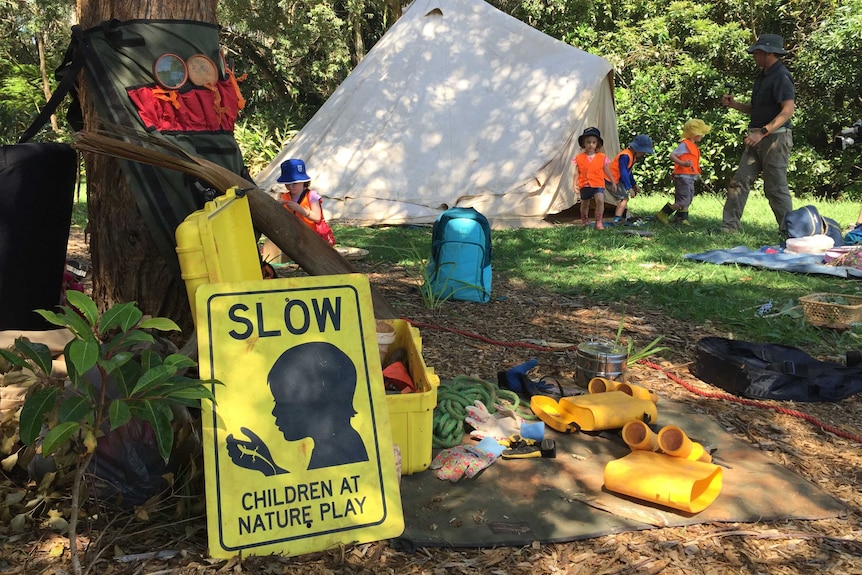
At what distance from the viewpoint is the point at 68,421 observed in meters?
1.78

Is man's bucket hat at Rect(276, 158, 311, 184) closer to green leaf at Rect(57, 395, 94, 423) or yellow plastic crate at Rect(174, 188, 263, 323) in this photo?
yellow plastic crate at Rect(174, 188, 263, 323)

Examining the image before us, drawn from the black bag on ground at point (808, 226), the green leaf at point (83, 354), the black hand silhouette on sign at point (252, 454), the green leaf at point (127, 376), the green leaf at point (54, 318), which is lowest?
the black hand silhouette on sign at point (252, 454)

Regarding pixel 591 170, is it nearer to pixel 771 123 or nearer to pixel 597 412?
pixel 771 123

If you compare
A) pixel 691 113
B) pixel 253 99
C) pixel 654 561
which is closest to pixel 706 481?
pixel 654 561

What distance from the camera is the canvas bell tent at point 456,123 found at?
948 centimetres

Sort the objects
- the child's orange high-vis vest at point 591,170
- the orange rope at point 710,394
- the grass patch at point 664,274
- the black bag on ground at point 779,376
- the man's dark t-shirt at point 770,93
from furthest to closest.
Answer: the child's orange high-vis vest at point 591,170 < the man's dark t-shirt at point 770,93 < the grass patch at point 664,274 < the black bag on ground at point 779,376 < the orange rope at point 710,394

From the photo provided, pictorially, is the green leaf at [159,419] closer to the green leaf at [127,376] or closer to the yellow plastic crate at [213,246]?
the green leaf at [127,376]

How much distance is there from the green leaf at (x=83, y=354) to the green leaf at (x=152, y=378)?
12 centimetres

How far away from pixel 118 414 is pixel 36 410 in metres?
0.23

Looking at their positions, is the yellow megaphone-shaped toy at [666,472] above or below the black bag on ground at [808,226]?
below

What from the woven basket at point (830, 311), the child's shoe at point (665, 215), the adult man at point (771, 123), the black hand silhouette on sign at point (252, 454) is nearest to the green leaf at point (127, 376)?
the black hand silhouette on sign at point (252, 454)

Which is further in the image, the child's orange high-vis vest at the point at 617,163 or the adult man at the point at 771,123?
the child's orange high-vis vest at the point at 617,163

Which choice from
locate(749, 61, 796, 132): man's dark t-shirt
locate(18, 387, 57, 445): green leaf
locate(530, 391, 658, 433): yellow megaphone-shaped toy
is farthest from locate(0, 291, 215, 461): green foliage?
locate(749, 61, 796, 132): man's dark t-shirt

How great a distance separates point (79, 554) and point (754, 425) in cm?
258
